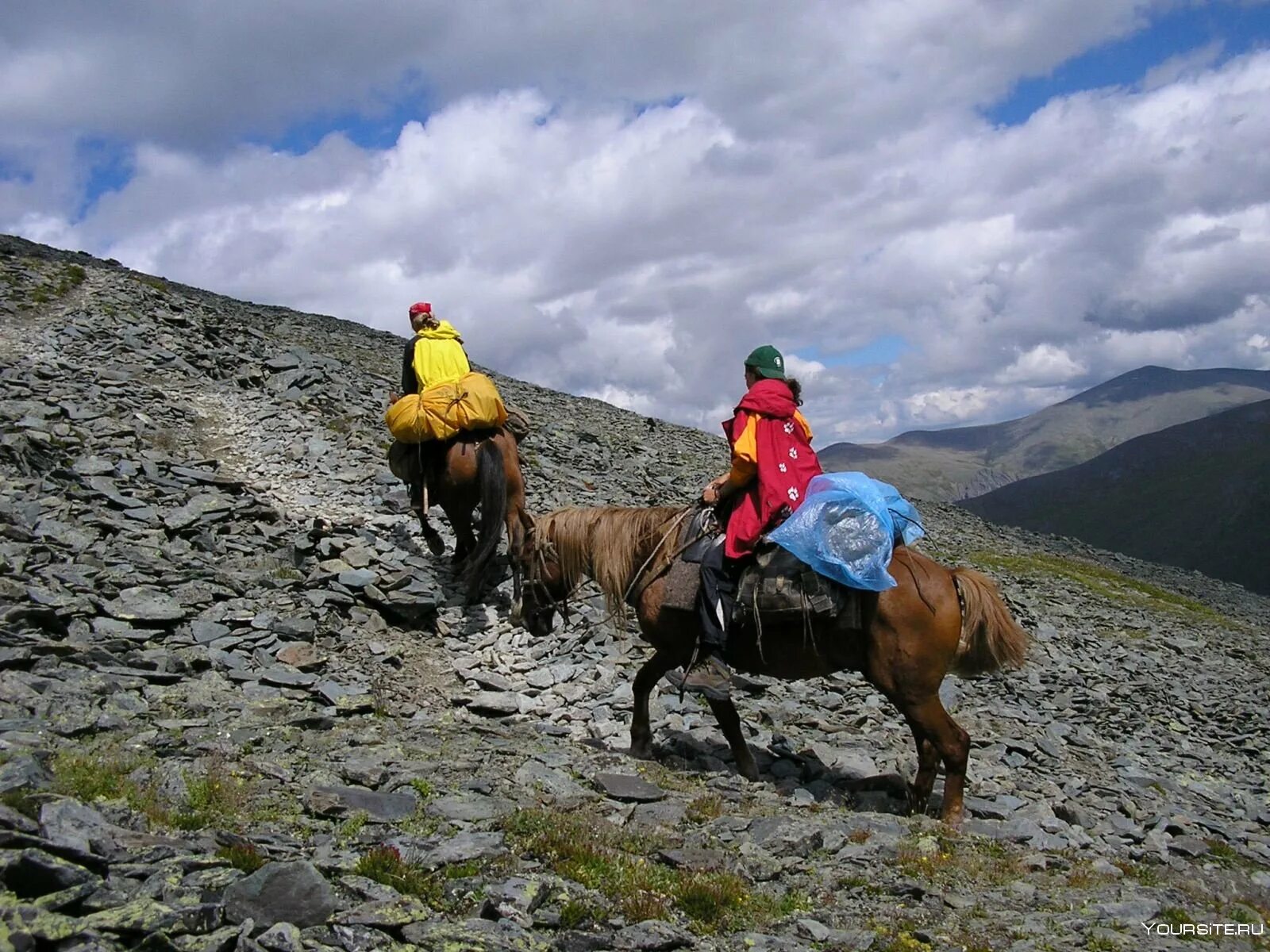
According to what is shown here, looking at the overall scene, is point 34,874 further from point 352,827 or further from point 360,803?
point 360,803

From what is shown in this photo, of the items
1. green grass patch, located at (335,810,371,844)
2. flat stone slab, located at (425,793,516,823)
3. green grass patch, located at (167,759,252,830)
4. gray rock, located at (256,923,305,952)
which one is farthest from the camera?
flat stone slab, located at (425,793,516,823)

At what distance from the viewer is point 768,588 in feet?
29.2

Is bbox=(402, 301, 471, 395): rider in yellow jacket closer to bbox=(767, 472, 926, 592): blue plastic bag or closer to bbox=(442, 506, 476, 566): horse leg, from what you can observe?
bbox=(442, 506, 476, 566): horse leg

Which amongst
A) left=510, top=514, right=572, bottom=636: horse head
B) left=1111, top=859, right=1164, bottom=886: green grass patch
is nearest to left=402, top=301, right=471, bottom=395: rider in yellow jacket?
left=510, top=514, right=572, bottom=636: horse head

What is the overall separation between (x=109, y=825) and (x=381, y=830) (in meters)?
1.58

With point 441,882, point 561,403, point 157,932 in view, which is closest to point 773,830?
point 441,882

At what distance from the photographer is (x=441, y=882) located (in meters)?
5.41

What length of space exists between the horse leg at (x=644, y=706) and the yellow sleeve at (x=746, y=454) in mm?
1991

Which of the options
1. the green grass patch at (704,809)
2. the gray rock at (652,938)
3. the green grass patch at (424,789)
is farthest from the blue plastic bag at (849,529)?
the gray rock at (652,938)

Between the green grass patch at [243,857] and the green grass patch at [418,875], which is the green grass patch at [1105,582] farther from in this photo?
the green grass patch at [243,857]

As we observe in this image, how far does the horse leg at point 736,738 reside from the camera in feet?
30.5

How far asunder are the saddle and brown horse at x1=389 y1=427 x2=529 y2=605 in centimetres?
285

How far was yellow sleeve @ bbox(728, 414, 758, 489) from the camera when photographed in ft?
30.0

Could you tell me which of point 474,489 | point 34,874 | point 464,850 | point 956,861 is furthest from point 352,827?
point 474,489
